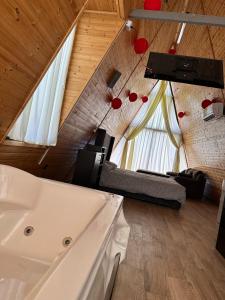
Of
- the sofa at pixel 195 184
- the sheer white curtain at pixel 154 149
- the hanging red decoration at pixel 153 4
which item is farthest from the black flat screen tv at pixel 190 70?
the sheer white curtain at pixel 154 149

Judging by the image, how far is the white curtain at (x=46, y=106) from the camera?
2.73 metres

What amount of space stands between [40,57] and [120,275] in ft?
6.09

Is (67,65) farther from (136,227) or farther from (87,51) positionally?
(136,227)

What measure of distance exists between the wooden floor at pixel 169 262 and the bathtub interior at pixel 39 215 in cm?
57

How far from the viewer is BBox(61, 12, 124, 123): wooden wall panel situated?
2842mm

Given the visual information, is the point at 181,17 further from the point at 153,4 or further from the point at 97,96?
the point at 97,96

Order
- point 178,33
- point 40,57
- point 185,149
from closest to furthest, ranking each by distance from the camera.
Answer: point 40,57
point 178,33
point 185,149

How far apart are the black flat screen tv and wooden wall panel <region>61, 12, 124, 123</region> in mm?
1097

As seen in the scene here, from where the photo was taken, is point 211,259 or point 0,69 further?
point 211,259

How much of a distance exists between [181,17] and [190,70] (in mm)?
1138

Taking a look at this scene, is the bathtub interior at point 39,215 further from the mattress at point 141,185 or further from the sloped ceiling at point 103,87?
the mattress at point 141,185

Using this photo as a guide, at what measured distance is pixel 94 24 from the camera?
2893mm

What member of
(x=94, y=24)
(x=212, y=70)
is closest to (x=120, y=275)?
(x=94, y=24)

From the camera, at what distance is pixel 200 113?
717 centimetres
